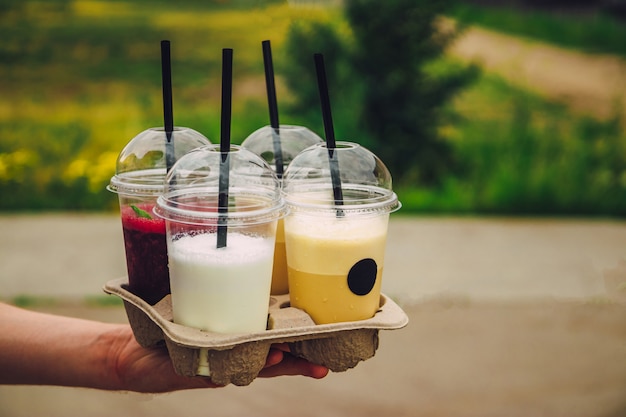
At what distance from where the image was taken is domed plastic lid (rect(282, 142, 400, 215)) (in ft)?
5.91

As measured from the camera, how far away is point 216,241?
66.8 inches

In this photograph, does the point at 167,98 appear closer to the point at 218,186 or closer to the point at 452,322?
the point at 218,186

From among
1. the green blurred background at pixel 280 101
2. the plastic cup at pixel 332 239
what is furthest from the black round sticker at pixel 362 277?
the green blurred background at pixel 280 101

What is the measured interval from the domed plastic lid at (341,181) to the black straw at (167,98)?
1.07 ft

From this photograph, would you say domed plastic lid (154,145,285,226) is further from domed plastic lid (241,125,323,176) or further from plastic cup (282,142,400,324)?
domed plastic lid (241,125,323,176)

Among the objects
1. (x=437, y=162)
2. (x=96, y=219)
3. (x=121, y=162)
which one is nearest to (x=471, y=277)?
(x=437, y=162)

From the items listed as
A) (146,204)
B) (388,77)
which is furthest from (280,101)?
(146,204)

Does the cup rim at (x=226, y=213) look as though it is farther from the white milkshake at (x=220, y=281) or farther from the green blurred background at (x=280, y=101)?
the green blurred background at (x=280, y=101)

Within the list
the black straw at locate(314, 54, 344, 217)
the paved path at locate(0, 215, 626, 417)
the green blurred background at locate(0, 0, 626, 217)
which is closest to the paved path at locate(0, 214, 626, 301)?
the paved path at locate(0, 215, 626, 417)

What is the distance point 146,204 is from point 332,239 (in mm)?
507

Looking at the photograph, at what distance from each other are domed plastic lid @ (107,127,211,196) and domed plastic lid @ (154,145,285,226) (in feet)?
0.57

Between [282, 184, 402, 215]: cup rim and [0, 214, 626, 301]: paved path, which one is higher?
[282, 184, 402, 215]: cup rim

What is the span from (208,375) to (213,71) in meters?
7.93

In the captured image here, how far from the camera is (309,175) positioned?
1.84 metres
